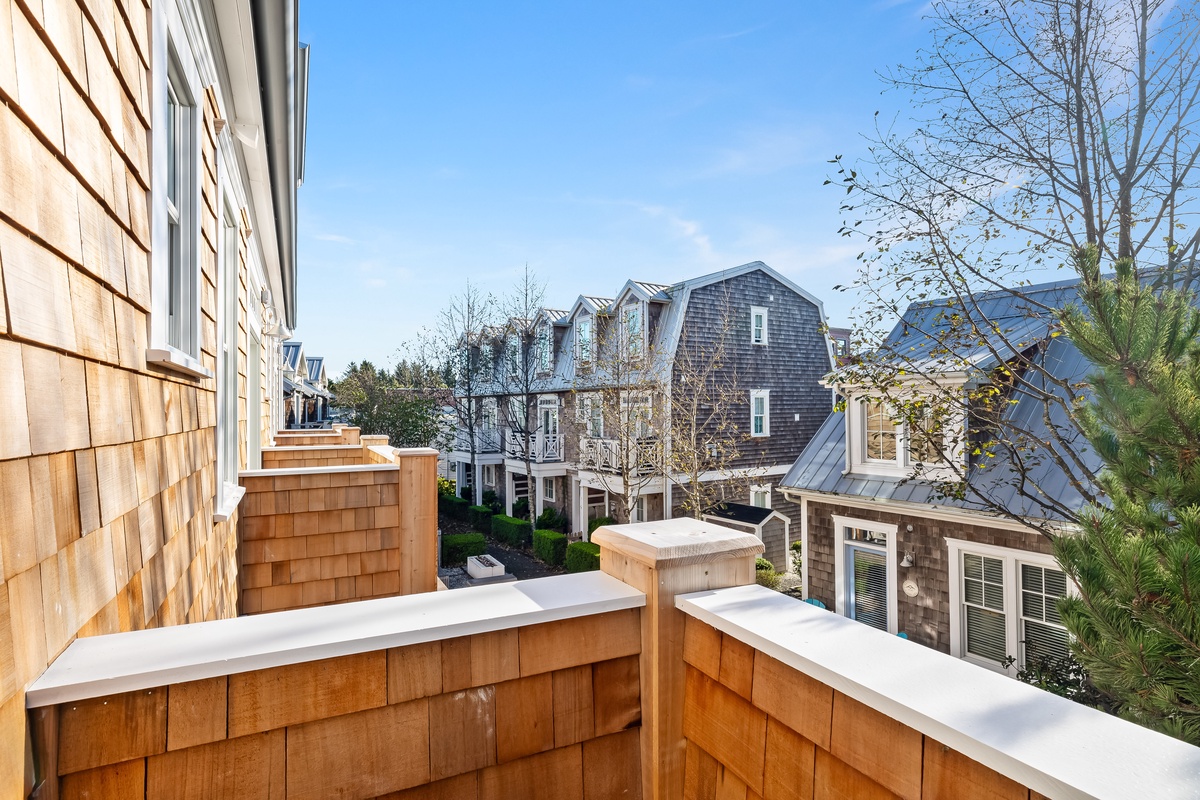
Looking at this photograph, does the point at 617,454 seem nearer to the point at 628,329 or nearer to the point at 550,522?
the point at 628,329

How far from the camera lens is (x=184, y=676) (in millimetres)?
1024

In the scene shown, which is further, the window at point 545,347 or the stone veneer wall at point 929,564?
the window at point 545,347

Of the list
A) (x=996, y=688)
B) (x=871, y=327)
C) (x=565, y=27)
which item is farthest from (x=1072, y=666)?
(x=565, y=27)

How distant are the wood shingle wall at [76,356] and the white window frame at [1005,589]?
8417 millimetres

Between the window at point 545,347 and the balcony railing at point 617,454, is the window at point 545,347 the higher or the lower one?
the higher one

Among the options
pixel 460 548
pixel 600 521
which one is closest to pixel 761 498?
pixel 600 521

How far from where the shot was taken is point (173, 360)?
1831 millimetres

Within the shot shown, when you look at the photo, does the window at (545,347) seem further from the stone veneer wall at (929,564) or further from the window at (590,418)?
the stone veneer wall at (929,564)

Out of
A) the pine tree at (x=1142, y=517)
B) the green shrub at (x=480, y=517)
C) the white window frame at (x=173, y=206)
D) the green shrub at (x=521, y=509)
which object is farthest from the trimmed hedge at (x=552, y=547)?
the white window frame at (x=173, y=206)

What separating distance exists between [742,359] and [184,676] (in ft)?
48.9

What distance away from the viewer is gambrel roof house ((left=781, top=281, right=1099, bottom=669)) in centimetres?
632

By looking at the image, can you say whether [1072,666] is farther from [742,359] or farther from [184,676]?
[742,359]

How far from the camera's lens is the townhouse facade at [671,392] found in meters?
13.9

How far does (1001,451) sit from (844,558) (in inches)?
120
